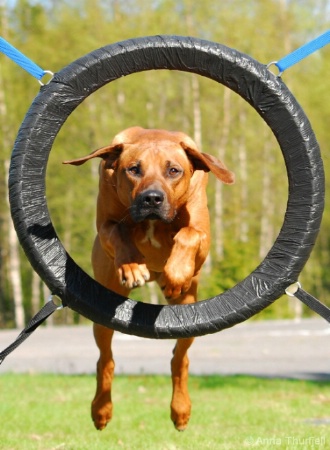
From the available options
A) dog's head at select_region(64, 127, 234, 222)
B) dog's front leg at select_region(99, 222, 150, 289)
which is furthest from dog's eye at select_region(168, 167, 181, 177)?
dog's front leg at select_region(99, 222, 150, 289)

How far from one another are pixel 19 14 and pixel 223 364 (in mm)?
19526

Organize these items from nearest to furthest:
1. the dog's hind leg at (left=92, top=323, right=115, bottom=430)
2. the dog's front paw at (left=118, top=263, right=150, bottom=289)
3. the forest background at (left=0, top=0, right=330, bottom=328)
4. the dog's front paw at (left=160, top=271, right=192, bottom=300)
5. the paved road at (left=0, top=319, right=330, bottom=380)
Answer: the dog's front paw at (left=118, top=263, right=150, bottom=289)
the dog's front paw at (left=160, top=271, right=192, bottom=300)
the dog's hind leg at (left=92, top=323, right=115, bottom=430)
the paved road at (left=0, top=319, right=330, bottom=380)
the forest background at (left=0, top=0, right=330, bottom=328)

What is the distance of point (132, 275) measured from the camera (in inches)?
207

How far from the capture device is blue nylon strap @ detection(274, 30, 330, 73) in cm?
607

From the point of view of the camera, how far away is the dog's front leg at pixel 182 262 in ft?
17.6

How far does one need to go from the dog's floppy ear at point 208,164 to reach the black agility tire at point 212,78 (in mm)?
439

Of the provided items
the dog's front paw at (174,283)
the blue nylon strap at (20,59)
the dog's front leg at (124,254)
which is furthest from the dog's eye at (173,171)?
the blue nylon strap at (20,59)

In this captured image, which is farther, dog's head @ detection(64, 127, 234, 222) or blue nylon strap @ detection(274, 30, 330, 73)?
blue nylon strap @ detection(274, 30, 330, 73)

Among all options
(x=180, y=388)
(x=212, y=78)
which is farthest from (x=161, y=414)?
(x=212, y=78)

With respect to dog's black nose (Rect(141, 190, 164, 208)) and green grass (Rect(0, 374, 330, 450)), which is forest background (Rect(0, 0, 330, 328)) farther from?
dog's black nose (Rect(141, 190, 164, 208))

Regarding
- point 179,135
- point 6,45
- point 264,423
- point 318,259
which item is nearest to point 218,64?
point 179,135

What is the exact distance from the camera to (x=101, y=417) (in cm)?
659

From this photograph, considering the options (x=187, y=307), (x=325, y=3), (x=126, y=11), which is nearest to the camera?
(x=187, y=307)

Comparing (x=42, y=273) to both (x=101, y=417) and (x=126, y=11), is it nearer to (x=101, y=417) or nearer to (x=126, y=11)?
(x=101, y=417)
